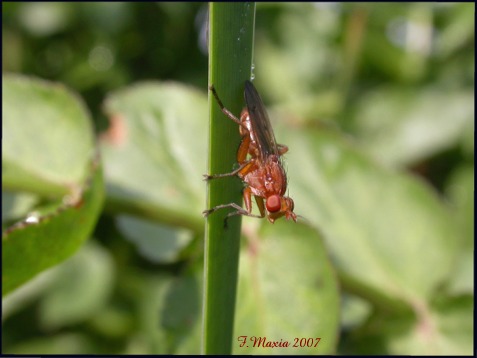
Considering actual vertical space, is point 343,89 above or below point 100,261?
above

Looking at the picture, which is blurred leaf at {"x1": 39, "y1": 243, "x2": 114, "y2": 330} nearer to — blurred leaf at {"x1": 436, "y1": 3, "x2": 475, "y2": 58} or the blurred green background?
the blurred green background

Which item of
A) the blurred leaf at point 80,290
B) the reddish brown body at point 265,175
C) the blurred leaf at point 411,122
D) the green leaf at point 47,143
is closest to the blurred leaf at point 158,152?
the green leaf at point 47,143

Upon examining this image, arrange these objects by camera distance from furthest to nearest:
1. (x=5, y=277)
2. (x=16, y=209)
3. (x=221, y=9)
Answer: (x=16, y=209) < (x=5, y=277) < (x=221, y=9)

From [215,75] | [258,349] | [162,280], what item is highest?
[162,280]

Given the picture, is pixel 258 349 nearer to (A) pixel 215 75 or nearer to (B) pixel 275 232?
(B) pixel 275 232

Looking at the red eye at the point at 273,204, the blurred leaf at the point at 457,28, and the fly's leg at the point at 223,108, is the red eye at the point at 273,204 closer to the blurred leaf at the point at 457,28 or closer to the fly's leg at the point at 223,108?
the fly's leg at the point at 223,108

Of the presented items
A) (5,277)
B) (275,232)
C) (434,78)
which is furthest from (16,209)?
(434,78)

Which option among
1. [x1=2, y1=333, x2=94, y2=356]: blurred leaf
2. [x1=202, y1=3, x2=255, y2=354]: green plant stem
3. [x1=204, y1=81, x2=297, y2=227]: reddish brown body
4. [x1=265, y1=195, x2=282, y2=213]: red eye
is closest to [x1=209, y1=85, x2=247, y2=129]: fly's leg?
[x1=202, y1=3, x2=255, y2=354]: green plant stem

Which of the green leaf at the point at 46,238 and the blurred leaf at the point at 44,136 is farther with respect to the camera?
the blurred leaf at the point at 44,136
